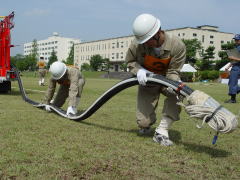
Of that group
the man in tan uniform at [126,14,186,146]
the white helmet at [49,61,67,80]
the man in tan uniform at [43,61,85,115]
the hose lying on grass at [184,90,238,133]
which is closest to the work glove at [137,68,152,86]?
the man in tan uniform at [126,14,186,146]

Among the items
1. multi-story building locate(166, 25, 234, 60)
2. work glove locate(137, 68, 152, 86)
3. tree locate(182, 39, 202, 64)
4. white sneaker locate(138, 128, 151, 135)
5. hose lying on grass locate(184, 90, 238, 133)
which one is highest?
multi-story building locate(166, 25, 234, 60)

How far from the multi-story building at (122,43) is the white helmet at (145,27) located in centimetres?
7706

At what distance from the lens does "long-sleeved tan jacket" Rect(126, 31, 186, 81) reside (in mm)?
4508

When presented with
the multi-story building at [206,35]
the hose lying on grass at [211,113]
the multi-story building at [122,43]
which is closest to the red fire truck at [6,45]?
Result: the hose lying on grass at [211,113]

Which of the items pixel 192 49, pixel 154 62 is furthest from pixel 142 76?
pixel 192 49

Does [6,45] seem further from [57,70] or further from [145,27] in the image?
[145,27]

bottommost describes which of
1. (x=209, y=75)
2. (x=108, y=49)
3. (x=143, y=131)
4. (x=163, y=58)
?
(x=209, y=75)

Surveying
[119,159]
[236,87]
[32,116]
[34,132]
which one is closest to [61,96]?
[32,116]

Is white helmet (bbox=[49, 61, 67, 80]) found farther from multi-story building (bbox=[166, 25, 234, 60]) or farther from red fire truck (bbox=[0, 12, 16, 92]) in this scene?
multi-story building (bbox=[166, 25, 234, 60])

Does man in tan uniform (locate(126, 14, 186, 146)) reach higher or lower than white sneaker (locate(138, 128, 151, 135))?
higher

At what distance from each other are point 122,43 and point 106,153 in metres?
105

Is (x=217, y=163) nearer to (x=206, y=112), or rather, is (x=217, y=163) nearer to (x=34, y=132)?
(x=206, y=112)

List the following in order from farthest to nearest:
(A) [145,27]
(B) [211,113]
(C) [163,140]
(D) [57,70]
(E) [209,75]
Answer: (E) [209,75] → (D) [57,70] → (C) [163,140] → (A) [145,27] → (B) [211,113]

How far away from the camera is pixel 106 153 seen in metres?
3.87
